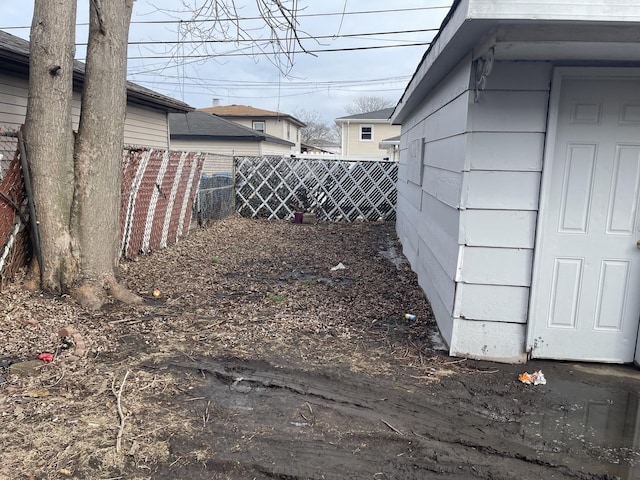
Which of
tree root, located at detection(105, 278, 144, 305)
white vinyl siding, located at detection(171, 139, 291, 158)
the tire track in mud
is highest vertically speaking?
white vinyl siding, located at detection(171, 139, 291, 158)

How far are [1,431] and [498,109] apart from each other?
3.59 metres

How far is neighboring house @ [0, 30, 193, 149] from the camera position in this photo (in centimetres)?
638

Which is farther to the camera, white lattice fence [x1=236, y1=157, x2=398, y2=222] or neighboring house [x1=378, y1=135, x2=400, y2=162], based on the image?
neighboring house [x1=378, y1=135, x2=400, y2=162]

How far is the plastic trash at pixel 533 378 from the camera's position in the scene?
324 cm

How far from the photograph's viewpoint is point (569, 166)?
3311 millimetres

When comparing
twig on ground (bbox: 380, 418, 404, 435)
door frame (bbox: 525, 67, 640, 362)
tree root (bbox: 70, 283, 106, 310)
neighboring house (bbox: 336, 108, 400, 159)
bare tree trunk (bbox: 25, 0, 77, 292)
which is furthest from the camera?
neighboring house (bbox: 336, 108, 400, 159)

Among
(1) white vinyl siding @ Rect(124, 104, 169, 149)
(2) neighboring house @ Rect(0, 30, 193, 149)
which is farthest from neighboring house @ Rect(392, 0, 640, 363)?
(1) white vinyl siding @ Rect(124, 104, 169, 149)

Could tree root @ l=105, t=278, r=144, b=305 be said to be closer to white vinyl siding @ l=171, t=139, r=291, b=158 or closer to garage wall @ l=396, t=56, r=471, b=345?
garage wall @ l=396, t=56, r=471, b=345

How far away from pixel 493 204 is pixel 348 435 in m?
1.90

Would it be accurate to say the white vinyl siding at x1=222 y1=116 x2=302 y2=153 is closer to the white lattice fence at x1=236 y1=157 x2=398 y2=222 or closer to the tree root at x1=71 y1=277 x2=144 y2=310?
the white lattice fence at x1=236 y1=157 x2=398 y2=222

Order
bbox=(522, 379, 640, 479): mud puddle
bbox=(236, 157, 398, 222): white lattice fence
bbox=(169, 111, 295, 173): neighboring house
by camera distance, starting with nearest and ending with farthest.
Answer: bbox=(522, 379, 640, 479): mud puddle < bbox=(236, 157, 398, 222): white lattice fence < bbox=(169, 111, 295, 173): neighboring house

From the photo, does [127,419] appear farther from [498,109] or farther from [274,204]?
[274,204]

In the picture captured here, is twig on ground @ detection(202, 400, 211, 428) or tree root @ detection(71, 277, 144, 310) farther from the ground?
tree root @ detection(71, 277, 144, 310)

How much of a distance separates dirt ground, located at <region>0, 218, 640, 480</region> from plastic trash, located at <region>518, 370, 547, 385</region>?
0.17 feet
